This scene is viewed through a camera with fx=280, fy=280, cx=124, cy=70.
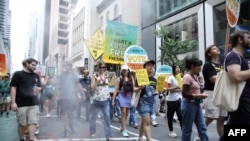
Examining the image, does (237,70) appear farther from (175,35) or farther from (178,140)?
(175,35)

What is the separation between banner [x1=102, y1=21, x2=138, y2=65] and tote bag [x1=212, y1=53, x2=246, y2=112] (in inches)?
228

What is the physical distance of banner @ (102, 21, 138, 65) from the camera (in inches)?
325

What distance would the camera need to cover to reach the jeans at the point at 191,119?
12.7 ft

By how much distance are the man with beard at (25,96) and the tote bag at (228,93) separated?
10.3 feet

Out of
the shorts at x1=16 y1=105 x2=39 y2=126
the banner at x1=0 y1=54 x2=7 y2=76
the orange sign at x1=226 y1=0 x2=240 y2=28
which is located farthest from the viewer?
the banner at x1=0 y1=54 x2=7 y2=76

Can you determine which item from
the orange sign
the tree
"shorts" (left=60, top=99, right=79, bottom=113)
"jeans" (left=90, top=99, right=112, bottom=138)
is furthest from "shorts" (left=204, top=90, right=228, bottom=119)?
the tree

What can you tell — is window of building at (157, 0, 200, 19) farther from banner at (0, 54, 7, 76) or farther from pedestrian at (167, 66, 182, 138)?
pedestrian at (167, 66, 182, 138)

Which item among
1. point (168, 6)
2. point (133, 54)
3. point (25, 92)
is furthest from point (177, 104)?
point (168, 6)

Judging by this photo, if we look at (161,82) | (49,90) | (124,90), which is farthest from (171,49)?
(124,90)

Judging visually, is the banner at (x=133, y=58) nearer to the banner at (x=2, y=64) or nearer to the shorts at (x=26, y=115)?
the shorts at (x=26, y=115)

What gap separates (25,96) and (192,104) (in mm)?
2651

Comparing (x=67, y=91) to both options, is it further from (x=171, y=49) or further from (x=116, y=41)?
(x=171, y=49)

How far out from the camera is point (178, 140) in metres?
5.52

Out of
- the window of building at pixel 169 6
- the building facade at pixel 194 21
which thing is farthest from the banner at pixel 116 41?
the window of building at pixel 169 6
